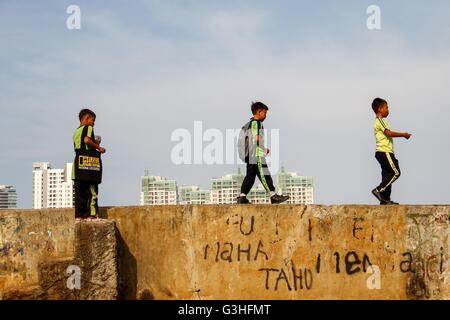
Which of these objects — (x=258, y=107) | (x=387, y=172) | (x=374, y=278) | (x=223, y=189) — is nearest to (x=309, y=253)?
(x=374, y=278)

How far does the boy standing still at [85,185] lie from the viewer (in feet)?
24.0

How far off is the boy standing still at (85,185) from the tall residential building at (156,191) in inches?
5204

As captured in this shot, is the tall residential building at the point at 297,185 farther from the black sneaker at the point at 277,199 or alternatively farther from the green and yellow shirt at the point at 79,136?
the green and yellow shirt at the point at 79,136

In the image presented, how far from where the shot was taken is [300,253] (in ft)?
24.1

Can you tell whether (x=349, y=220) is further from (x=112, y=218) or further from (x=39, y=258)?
(x=39, y=258)

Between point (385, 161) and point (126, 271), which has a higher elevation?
point (385, 161)

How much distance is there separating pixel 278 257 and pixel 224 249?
69 centimetres

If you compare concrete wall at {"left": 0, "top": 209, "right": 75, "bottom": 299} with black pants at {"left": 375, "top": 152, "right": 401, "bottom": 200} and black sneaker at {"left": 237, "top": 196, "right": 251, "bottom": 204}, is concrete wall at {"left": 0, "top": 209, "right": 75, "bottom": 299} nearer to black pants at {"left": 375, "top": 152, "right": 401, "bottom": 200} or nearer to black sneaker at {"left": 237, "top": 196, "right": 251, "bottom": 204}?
black sneaker at {"left": 237, "top": 196, "right": 251, "bottom": 204}

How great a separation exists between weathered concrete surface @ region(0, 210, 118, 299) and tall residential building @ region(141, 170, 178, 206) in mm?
131647

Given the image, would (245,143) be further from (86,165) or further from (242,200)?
(86,165)

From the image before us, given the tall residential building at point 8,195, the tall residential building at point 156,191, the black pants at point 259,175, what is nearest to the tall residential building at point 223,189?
the tall residential building at point 156,191

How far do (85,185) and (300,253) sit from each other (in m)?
Result: 2.84

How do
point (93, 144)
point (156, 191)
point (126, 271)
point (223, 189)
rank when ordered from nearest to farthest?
point (93, 144), point (126, 271), point (223, 189), point (156, 191)
